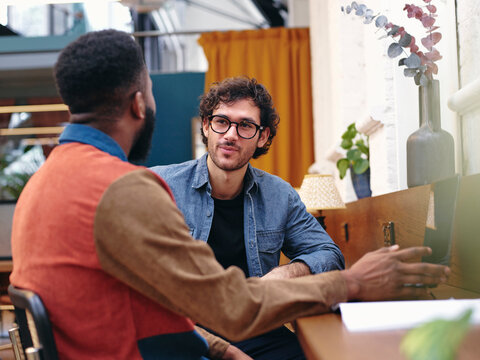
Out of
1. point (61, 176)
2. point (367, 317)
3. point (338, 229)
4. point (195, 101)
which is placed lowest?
point (338, 229)

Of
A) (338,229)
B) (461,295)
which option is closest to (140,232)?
(461,295)

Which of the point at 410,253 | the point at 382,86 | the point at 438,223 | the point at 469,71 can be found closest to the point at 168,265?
the point at 410,253

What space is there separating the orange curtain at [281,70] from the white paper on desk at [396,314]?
4.71 m

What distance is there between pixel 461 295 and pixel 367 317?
47 cm

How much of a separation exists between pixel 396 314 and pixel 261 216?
1138 millimetres

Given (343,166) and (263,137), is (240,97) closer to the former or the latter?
(263,137)

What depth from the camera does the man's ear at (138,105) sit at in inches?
42.8

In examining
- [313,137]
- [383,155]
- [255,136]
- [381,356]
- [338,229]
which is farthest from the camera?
[313,137]

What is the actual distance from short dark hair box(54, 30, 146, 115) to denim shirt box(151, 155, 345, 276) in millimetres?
968

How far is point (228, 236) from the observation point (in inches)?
78.5

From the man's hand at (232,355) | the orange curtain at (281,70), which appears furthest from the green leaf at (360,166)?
the orange curtain at (281,70)

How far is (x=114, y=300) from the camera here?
965mm

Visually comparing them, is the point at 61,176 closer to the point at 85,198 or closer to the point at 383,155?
the point at 85,198

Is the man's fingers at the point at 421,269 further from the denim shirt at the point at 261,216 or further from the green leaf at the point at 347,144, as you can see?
the green leaf at the point at 347,144
